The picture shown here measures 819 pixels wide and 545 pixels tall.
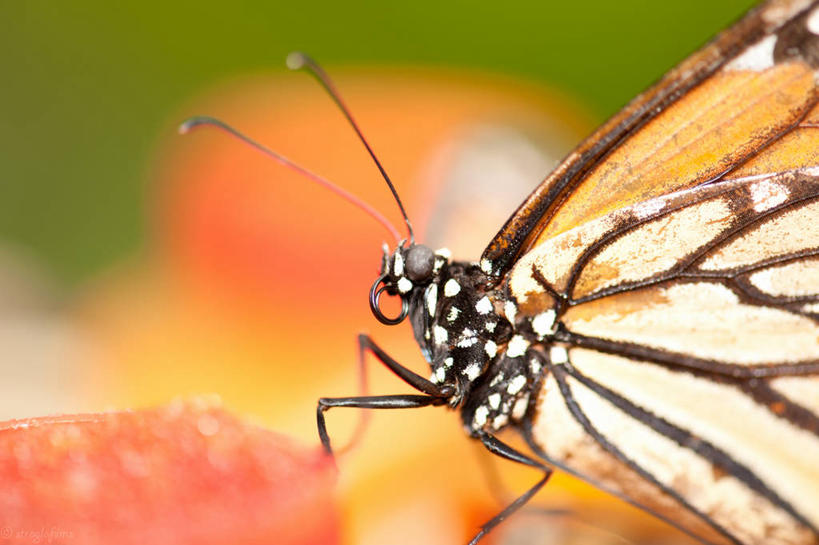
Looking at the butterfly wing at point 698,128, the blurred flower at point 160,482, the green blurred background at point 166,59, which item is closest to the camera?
the blurred flower at point 160,482

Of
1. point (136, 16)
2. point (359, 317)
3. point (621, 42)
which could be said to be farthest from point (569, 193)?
point (136, 16)

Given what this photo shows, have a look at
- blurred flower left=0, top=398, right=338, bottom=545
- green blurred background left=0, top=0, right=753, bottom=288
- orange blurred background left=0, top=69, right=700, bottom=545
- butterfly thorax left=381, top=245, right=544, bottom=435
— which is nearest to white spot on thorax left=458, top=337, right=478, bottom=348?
butterfly thorax left=381, top=245, right=544, bottom=435

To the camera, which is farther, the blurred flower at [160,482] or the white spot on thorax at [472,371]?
the white spot on thorax at [472,371]

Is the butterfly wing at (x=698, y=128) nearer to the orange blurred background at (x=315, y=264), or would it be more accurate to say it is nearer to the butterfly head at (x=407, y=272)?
the butterfly head at (x=407, y=272)

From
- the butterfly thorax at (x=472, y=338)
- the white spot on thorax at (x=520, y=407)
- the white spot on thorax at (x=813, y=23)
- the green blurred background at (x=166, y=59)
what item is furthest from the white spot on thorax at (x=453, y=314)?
the green blurred background at (x=166, y=59)

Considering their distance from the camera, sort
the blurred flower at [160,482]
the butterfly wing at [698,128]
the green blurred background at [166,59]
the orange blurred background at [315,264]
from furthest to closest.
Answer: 1. the green blurred background at [166,59]
2. the orange blurred background at [315,264]
3. the butterfly wing at [698,128]
4. the blurred flower at [160,482]

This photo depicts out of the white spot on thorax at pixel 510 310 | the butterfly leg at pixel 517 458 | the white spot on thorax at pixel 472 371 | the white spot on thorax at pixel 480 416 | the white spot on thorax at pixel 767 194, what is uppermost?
the white spot on thorax at pixel 510 310
